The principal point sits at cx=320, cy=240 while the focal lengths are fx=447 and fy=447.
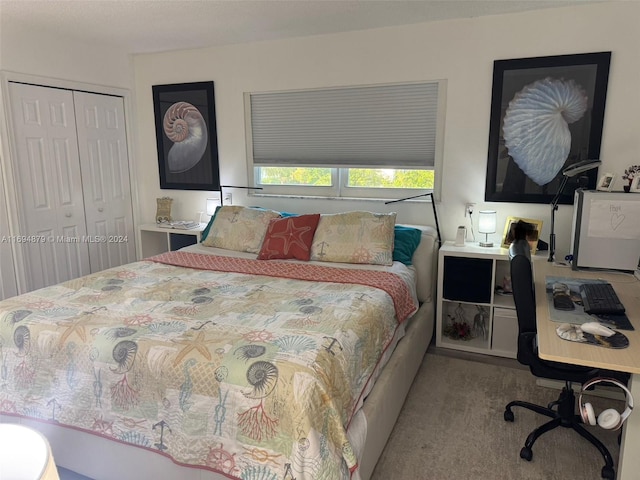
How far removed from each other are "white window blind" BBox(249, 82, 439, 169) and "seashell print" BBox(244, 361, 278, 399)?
90.2 inches

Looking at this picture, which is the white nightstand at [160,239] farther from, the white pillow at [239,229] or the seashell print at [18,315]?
the seashell print at [18,315]

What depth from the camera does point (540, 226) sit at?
3.06m

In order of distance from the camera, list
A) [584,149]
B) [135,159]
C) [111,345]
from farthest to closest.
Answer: [135,159] < [584,149] < [111,345]

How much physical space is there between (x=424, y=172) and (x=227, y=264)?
5.46ft

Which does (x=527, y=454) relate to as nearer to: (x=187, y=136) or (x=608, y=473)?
(x=608, y=473)

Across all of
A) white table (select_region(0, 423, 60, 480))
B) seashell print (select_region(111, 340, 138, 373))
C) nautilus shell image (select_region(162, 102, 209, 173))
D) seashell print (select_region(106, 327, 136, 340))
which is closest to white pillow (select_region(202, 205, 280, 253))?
nautilus shell image (select_region(162, 102, 209, 173))

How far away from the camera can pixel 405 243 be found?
3119mm

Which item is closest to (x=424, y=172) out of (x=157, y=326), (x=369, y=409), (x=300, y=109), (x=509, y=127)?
(x=509, y=127)

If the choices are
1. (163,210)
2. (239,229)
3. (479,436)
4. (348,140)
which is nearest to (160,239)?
(163,210)

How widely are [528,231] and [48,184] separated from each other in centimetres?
367

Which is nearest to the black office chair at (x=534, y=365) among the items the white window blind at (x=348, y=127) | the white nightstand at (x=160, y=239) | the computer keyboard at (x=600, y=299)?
the computer keyboard at (x=600, y=299)

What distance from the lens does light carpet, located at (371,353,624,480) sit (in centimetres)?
201

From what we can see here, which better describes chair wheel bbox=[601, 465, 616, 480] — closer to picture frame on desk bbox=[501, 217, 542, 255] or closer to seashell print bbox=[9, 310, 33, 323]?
picture frame on desk bbox=[501, 217, 542, 255]

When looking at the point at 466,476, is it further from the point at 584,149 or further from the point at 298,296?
the point at 584,149
